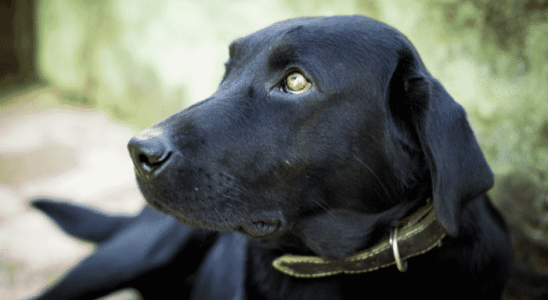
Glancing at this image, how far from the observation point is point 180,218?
128 centimetres

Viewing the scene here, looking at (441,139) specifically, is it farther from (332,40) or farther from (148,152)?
(148,152)

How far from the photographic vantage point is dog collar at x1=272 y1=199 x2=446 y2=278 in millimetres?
1295

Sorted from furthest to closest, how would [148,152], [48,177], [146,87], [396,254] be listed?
[146,87] < [48,177] < [396,254] < [148,152]

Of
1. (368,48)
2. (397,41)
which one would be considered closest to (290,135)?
(368,48)

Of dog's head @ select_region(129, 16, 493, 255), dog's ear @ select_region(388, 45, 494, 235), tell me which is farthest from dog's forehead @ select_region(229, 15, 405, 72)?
dog's ear @ select_region(388, 45, 494, 235)

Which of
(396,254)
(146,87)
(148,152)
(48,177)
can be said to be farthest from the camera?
(146,87)

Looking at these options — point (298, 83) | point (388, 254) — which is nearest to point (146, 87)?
point (298, 83)

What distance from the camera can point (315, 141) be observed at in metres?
1.30

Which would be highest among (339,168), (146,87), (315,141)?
(315,141)

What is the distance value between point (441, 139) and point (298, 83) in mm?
510

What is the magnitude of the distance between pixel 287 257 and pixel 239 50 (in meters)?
0.86

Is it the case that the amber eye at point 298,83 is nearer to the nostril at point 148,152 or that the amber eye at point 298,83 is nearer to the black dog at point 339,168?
the black dog at point 339,168

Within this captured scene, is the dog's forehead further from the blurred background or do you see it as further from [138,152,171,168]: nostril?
the blurred background

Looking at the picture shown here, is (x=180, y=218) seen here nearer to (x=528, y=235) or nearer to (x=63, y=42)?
(x=528, y=235)
